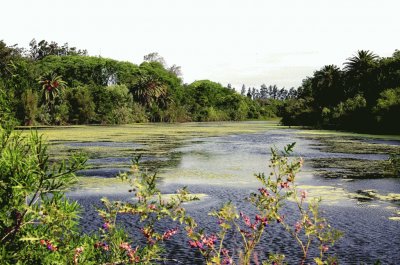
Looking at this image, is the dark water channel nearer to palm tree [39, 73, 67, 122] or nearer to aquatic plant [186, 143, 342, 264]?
aquatic plant [186, 143, 342, 264]

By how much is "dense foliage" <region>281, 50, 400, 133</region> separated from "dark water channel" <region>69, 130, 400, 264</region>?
3628cm

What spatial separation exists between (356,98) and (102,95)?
61.9m

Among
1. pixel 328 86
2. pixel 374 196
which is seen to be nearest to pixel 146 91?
pixel 328 86

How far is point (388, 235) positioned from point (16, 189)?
12.2 meters

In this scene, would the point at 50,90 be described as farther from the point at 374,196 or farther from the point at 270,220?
the point at 270,220

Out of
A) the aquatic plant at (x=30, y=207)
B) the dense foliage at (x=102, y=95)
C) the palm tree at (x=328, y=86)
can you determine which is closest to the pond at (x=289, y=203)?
the aquatic plant at (x=30, y=207)

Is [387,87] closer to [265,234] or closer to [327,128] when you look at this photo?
[327,128]

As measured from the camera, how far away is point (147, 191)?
554 centimetres

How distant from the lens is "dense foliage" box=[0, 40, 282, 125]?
96.7 meters

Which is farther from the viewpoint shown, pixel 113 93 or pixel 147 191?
pixel 113 93

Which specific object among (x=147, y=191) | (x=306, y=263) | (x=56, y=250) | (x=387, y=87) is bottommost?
(x=306, y=263)

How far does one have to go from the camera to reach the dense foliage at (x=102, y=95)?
3807 inches

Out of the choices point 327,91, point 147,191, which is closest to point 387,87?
point 327,91

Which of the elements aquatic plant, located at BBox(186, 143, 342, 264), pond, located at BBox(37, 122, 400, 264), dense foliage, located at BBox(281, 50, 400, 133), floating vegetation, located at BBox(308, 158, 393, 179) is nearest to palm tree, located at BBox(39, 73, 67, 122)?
dense foliage, located at BBox(281, 50, 400, 133)
